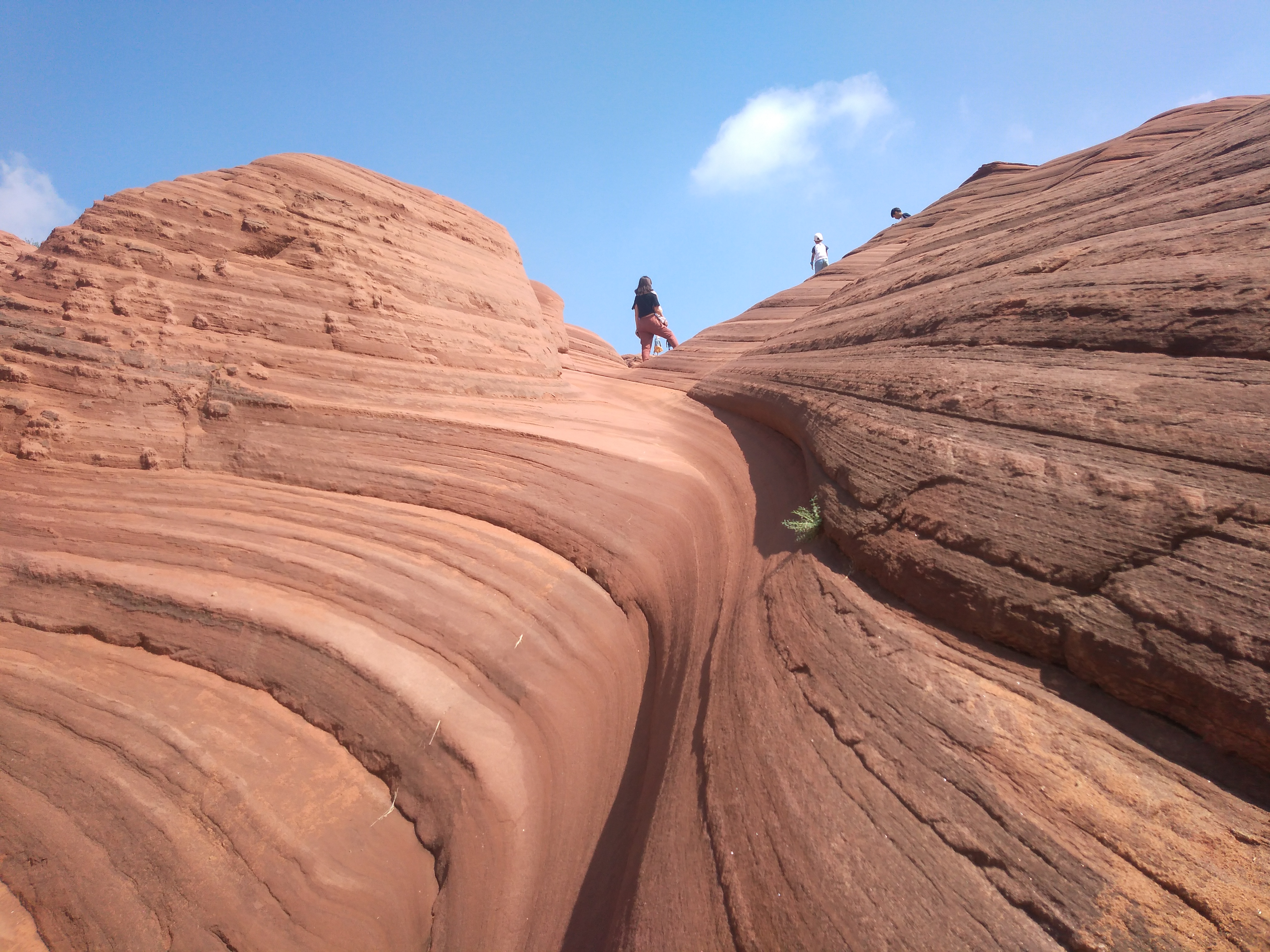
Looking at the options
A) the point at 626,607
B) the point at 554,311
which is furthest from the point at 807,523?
the point at 554,311

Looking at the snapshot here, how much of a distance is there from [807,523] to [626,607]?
163 centimetres

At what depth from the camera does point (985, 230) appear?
634 cm

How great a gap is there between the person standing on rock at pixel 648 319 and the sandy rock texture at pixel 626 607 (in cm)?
1017

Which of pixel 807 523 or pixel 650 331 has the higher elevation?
pixel 650 331

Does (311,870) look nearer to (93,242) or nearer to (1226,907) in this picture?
(1226,907)

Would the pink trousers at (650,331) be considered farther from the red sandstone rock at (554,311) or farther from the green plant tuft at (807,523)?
the green plant tuft at (807,523)

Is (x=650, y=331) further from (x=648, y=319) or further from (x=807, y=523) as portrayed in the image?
(x=807, y=523)

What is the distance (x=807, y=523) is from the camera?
4.03 meters

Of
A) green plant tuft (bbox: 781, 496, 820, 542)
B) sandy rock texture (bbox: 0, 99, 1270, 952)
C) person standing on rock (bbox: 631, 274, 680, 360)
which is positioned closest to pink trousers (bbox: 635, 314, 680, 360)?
person standing on rock (bbox: 631, 274, 680, 360)

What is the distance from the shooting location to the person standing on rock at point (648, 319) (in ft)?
55.3

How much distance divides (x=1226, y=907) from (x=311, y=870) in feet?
13.3

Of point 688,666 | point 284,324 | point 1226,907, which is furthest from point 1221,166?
point 284,324

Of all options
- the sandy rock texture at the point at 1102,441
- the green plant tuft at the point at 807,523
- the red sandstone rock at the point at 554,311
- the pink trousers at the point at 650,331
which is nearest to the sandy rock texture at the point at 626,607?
the sandy rock texture at the point at 1102,441

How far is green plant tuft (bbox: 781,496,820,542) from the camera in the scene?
13.1 feet
